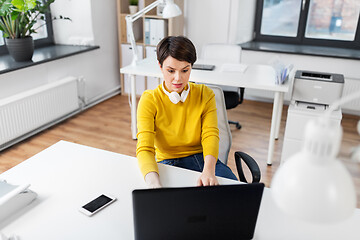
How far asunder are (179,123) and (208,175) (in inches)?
13.4

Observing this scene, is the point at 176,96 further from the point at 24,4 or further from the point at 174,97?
the point at 24,4

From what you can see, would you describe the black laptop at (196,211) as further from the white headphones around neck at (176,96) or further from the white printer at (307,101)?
the white printer at (307,101)

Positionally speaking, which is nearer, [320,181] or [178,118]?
[320,181]

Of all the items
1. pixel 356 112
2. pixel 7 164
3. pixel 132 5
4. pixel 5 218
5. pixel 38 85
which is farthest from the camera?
pixel 132 5

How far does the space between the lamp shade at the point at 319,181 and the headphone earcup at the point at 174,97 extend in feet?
3.69

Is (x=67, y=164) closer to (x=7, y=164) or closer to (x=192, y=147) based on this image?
(x=192, y=147)

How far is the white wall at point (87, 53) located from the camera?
12.1 feet

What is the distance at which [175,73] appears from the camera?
1.59 m

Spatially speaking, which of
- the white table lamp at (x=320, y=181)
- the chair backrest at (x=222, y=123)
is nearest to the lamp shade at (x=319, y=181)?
the white table lamp at (x=320, y=181)

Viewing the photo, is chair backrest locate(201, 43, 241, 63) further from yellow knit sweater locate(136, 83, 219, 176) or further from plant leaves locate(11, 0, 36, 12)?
yellow knit sweater locate(136, 83, 219, 176)

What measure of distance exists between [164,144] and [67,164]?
0.47m

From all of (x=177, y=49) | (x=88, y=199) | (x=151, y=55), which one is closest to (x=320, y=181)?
(x=88, y=199)

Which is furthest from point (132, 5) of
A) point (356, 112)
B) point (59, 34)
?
point (356, 112)

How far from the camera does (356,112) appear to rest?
410 centimetres
